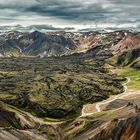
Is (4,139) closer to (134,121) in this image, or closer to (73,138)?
(73,138)

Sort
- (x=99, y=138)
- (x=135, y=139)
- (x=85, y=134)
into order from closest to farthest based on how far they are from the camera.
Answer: (x=135, y=139) < (x=99, y=138) < (x=85, y=134)

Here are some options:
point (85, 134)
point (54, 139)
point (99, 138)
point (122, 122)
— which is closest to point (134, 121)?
point (122, 122)

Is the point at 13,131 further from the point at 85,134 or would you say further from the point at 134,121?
the point at 134,121

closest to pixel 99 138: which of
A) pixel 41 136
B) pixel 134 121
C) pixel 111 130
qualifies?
pixel 111 130

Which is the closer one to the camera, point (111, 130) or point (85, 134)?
point (111, 130)

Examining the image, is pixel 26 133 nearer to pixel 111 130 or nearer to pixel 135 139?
pixel 111 130

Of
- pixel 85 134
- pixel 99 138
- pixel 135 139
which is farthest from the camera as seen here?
pixel 85 134

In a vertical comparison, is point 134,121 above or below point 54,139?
above

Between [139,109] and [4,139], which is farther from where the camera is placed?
[139,109]
